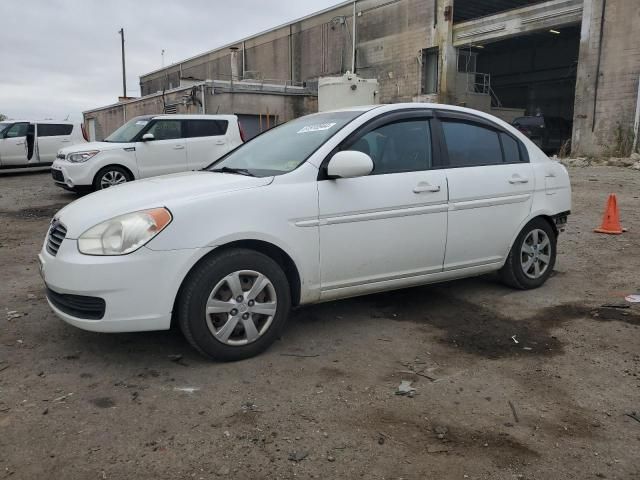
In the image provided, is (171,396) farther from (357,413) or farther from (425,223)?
(425,223)

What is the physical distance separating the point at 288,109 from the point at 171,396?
2379 centimetres

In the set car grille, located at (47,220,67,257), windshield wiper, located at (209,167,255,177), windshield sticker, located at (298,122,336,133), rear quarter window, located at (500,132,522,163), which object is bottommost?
car grille, located at (47,220,67,257)

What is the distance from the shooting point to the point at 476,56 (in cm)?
2981

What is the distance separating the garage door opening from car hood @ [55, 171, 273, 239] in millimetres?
31686

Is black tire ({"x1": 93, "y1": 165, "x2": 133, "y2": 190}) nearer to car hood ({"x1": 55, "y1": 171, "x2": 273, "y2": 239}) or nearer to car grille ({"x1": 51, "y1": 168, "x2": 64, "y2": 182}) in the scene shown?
car grille ({"x1": 51, "y1": 168, "x2": 64, "y2": 182})

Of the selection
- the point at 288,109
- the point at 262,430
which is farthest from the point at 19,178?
the point at 262,430

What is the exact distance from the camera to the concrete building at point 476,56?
62.8 feet

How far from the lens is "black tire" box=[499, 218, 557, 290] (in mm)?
4965

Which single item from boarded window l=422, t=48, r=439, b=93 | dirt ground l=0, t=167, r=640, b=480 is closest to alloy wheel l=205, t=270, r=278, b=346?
dirt ground l=0, t=167, r=640, b=480

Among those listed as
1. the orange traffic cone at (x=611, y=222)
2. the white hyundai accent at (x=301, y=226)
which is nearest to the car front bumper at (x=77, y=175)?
the white hyundai accent at (x=301, y=226)

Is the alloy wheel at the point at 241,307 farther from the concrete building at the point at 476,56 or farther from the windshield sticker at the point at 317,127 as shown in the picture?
the concrete building at the point at 476,56

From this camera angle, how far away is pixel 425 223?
4223mm

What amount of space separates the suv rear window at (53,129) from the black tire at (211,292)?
1573 centimetres

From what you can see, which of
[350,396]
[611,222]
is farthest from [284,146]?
[611,222]
